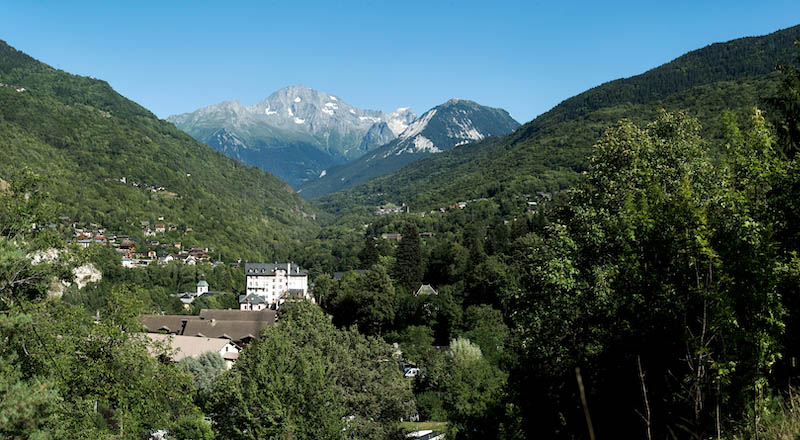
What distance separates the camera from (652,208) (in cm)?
837

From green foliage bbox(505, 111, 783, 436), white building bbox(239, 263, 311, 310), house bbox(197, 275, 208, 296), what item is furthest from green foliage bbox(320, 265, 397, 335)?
house bbox(197, 275, 208, 296)

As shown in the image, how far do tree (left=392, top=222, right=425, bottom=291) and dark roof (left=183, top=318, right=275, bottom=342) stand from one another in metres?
15.2

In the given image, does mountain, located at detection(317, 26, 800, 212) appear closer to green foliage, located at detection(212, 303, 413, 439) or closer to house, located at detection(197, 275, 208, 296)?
house, located at detection(197, 275, 208, 296)

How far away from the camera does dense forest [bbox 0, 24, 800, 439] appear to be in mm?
7258

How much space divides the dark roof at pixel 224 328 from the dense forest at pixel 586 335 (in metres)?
24.1

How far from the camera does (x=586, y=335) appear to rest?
12.1 metres

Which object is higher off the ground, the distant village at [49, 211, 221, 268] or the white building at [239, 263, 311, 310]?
the distant village at [49, 211, 221, 268]

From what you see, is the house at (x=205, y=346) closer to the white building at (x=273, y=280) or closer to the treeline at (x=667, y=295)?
the treeline at (x=667, y=295)

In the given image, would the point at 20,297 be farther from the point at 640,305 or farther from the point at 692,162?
the point at 692,162

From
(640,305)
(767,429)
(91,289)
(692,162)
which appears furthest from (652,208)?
(91,289)

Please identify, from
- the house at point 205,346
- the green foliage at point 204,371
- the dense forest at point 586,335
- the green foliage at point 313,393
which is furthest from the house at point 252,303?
the green foliage at point 313,393

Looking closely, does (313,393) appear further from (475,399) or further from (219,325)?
(219,325)

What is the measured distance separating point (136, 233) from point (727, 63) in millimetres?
168521

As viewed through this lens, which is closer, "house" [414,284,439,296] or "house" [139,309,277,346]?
"house" [139,309,277,346]
